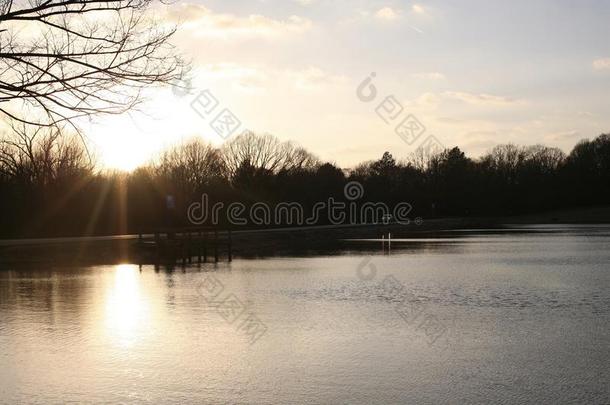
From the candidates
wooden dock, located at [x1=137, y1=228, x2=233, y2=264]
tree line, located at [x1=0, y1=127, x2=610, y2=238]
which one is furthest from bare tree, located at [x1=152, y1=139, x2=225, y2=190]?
wooden dock, located at [x1=137, y1=228, x2=233, y2=264]

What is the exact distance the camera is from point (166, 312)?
449 inches

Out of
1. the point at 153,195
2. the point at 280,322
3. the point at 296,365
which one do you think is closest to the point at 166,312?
the point at 280,322

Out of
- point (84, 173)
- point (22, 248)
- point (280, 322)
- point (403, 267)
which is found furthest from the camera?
point (84, 173)

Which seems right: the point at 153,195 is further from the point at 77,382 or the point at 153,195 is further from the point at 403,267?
the point at 77,382

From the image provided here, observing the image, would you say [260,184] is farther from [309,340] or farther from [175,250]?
[309,340]

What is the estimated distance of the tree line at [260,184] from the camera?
42.8 meters

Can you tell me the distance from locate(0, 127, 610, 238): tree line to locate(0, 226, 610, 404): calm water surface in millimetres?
19057

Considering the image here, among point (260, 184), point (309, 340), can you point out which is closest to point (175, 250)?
point (309, 340)

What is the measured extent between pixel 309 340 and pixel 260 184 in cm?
6560

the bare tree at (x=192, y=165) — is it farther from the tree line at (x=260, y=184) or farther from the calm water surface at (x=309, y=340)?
the calm water surface at (x=309, y=340)

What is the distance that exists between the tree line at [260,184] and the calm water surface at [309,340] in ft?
62.5

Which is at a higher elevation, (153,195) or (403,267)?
(153,195)

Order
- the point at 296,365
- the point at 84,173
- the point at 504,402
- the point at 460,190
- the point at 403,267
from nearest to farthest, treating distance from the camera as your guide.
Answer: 1. the point at 504,402
2. the point at 296,365
3. the point at 403,267
4. the point at 84,173
5. the point at 460,190

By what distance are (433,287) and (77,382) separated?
9.40 metres
